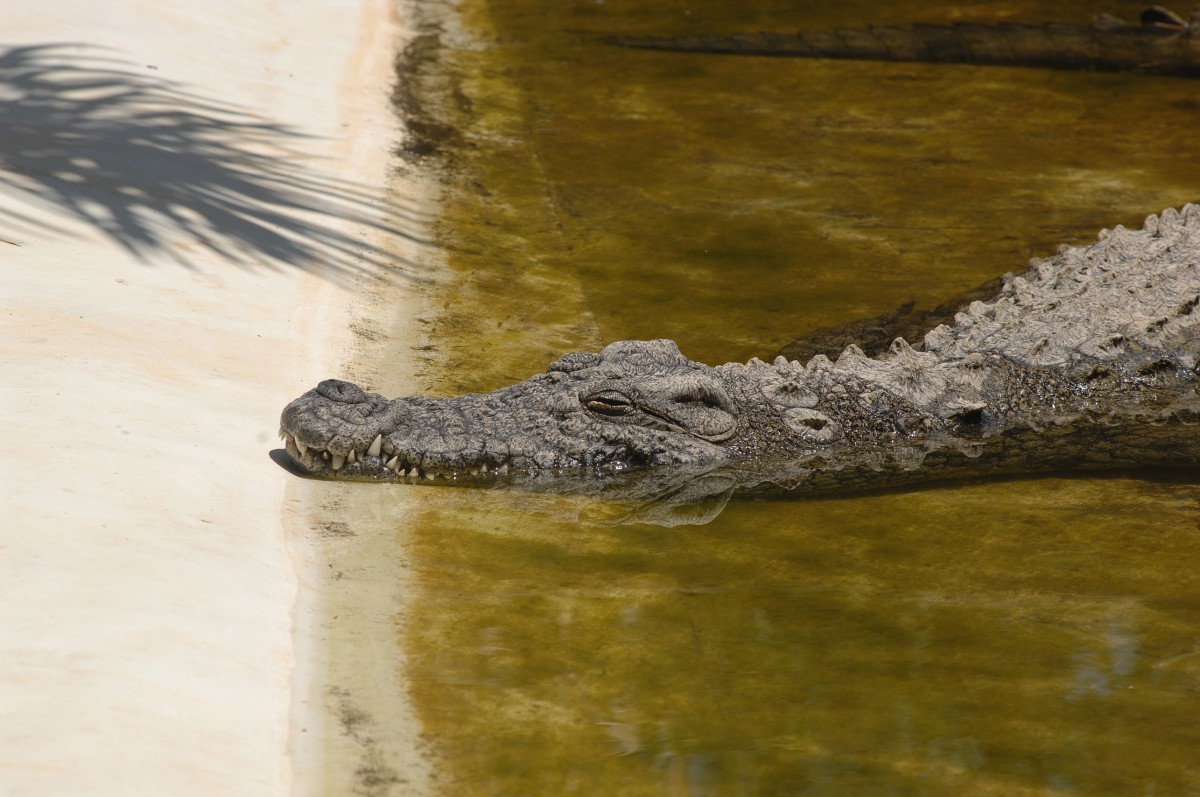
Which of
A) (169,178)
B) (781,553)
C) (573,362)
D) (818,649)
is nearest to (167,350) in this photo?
(573,362)

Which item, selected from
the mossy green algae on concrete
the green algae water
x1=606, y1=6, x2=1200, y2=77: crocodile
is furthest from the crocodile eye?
x1=606, y1=6, x2=1200, y2=77: crocodile

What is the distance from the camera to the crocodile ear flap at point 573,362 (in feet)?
15.3

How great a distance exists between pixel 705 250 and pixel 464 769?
383 cm

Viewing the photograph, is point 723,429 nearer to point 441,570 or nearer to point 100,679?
point 441,570

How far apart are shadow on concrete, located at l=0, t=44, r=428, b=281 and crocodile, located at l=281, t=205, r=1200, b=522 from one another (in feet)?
5.60

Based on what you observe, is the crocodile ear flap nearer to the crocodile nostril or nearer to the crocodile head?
the crocodile head

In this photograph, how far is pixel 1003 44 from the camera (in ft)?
31.5

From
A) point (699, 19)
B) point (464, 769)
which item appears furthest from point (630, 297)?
point (699, 19)

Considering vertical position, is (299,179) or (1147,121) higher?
(1147,121)

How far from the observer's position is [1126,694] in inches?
130

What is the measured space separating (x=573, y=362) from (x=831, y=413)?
3.07ft

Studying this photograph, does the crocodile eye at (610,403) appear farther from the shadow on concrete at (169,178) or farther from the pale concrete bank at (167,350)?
the shadow on concrete at (169,178)

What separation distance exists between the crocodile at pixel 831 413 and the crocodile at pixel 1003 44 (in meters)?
4.24

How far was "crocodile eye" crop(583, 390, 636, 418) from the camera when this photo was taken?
454cm
